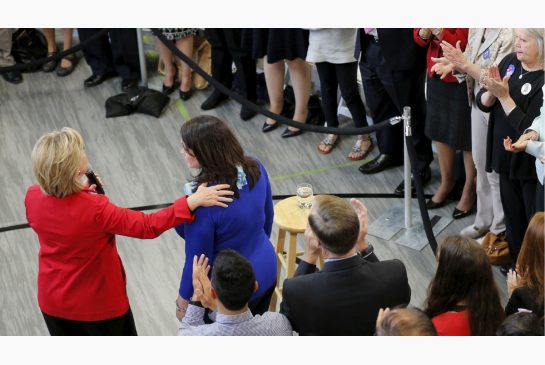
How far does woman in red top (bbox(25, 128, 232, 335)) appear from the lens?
122 inches

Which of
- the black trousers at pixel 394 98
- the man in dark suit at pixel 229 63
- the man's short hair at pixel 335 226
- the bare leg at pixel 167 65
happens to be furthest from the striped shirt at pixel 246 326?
the bare leg at pixel 167 65

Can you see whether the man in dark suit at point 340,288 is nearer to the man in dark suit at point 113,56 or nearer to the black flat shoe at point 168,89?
the black flat shoe at point 168,89

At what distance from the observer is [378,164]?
18.2ft

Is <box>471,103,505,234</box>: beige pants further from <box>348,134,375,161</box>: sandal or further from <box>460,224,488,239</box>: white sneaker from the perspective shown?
<box>348,134,375,161</box>: sandal

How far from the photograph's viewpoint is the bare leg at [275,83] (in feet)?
19.3

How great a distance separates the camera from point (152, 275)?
4734 millimetres

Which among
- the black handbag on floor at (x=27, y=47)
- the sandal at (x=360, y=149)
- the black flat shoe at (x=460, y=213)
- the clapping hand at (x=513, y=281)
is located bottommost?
the black flat shoe at (x=460, y=213)

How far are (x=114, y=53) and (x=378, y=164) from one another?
2.39 metres

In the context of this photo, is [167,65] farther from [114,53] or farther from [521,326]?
[521,326]

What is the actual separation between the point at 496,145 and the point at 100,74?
3.62 metres

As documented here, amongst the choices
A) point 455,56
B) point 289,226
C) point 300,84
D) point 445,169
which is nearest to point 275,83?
point 300,84

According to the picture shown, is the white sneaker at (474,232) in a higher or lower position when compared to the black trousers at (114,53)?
lower

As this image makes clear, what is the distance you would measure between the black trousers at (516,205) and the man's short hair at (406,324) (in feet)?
6.29
